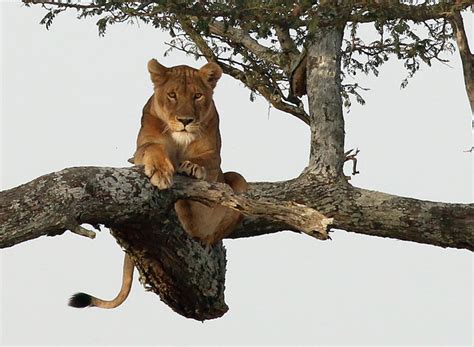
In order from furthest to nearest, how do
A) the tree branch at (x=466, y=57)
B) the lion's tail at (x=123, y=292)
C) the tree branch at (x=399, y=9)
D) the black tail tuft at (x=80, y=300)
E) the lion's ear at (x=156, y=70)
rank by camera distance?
1. the tree branch at (x=466, y=57)
2. the lion's tail at (x=123, y=292)
3. the black tail tuft at (x=80, y=300)
4. the lion's ear at (x=156, y=70)
5. the tree branch at (x=399, y=9)

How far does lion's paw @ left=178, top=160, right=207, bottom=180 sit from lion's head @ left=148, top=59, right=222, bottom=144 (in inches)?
15.3

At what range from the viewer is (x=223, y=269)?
6.49 meters

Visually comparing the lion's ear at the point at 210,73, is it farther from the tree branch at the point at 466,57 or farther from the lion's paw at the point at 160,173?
the tree branch at the point at 466,57

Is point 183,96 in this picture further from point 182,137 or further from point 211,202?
point 211,202

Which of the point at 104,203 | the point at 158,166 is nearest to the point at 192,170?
the point at 158,166

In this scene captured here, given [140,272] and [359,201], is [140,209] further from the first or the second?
[359,201]

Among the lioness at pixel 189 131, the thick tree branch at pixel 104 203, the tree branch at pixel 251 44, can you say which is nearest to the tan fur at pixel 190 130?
the lioness at pixel 189 131

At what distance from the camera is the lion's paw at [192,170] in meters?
5.58

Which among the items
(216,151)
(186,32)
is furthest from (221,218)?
(186,32)

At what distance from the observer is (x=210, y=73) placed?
627 cm

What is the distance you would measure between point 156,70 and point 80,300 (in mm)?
1503

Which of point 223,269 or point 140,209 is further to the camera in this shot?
point 223,269

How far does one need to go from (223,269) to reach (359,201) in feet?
3.16

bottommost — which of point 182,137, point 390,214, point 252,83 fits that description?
point 390,214
